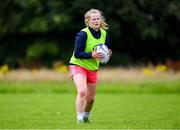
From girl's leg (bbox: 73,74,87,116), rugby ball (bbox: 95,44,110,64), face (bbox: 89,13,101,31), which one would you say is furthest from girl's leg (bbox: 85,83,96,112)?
face (bbox: 89,13,101,31)

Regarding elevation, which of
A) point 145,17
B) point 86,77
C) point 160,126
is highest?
point 145,17

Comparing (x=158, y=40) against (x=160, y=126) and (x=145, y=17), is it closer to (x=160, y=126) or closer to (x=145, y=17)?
(x=145, y=17)

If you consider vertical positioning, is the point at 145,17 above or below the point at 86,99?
above

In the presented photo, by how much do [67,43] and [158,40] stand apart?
547 cm

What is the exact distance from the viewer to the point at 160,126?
448 inches

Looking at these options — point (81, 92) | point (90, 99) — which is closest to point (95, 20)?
point (81, 92)

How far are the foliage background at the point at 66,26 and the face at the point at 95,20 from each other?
2434 centimetres

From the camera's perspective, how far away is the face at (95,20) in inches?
470

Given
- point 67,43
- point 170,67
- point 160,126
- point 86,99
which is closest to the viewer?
point 160,126

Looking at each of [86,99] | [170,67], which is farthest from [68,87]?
[86,99]

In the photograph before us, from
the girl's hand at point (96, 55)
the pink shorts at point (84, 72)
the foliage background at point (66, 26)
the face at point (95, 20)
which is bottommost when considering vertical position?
the pink shorts at point (84, 72)

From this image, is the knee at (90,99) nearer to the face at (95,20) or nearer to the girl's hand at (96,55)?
the girl's hand at (96,55)

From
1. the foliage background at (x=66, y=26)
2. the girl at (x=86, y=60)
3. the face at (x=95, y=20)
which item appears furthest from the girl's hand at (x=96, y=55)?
the foliage background at (x=66, y=26)

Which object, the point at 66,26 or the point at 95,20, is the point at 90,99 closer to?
the point at 95,20
